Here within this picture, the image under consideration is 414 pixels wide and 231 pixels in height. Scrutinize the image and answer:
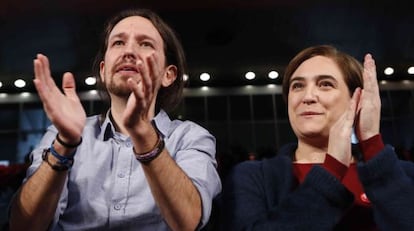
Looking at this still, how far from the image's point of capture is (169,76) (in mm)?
1213

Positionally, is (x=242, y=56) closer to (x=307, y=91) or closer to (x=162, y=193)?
(x=307, y=91)

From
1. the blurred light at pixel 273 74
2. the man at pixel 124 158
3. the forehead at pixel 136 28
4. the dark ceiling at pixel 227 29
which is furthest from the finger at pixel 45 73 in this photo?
the blurred light at pixel 273 74

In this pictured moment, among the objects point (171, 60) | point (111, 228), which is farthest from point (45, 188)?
point (171, 60)

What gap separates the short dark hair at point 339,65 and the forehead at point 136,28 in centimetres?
42

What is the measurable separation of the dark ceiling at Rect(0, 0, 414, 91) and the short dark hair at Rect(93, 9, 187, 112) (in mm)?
2338

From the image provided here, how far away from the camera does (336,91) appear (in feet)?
3.70

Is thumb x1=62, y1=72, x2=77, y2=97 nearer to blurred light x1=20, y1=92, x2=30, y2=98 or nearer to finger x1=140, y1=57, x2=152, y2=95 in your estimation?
finger x1=140, y1=57, x2=152, y2=95

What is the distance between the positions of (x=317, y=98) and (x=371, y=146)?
0.20m

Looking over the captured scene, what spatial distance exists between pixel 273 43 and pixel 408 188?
4.64m

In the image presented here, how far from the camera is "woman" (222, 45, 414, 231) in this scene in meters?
0.90

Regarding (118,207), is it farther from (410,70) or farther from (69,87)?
(410,70)

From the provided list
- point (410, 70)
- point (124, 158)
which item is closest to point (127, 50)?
point (124, 158)

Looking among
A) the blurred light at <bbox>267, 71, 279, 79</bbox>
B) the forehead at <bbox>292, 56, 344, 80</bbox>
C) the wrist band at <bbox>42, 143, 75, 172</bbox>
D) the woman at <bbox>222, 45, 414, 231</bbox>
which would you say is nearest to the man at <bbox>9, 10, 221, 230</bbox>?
the wrist band at <bbox>42, 143, 75, 172</bbox>

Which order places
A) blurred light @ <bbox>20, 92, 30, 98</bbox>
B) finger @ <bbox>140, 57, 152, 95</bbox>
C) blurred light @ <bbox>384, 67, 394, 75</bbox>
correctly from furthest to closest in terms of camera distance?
1. blurred light @ <bbox>20, 92, 30, 98</bbox>
2. blurred light @ <bbox>384, 67, 394, 75</bbox>
3. finger @ <bbox>140, 57, 152, 95</bbox>
